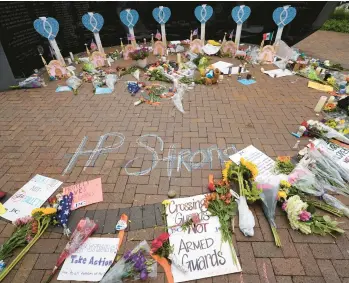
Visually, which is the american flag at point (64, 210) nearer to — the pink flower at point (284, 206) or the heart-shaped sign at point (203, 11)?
the pink flower at point (284, 206)

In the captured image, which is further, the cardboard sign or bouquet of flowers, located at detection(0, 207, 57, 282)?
the cardboard sign

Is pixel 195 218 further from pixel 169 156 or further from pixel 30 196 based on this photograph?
pixel 30 196

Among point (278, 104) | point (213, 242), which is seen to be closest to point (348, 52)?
point (278, 104)

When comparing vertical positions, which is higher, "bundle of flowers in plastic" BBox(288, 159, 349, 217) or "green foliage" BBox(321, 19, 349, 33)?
"green foliage" BBox(321, 19, 349, 33)

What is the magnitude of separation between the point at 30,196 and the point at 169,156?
85.0 inches

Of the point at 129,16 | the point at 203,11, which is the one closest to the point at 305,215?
the point at 203,11

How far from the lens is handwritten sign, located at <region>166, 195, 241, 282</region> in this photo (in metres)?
2.44

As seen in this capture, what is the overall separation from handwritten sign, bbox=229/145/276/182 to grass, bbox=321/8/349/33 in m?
11.7

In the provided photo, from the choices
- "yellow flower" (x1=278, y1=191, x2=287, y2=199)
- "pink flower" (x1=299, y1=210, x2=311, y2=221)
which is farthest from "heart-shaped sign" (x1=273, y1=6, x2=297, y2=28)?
"pink flower" (x1=299, y1=210, x2=311, y2=221)

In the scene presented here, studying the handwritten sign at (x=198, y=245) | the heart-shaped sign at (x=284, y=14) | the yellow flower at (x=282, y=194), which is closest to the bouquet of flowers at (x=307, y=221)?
the yellow flower at (x=282, y=194)

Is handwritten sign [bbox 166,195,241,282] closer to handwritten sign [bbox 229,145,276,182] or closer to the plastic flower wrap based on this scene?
the plastic flower wrap

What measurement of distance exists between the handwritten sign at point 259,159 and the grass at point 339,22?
38.4ft

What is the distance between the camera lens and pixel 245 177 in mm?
3240

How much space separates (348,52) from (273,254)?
932 centimetres
